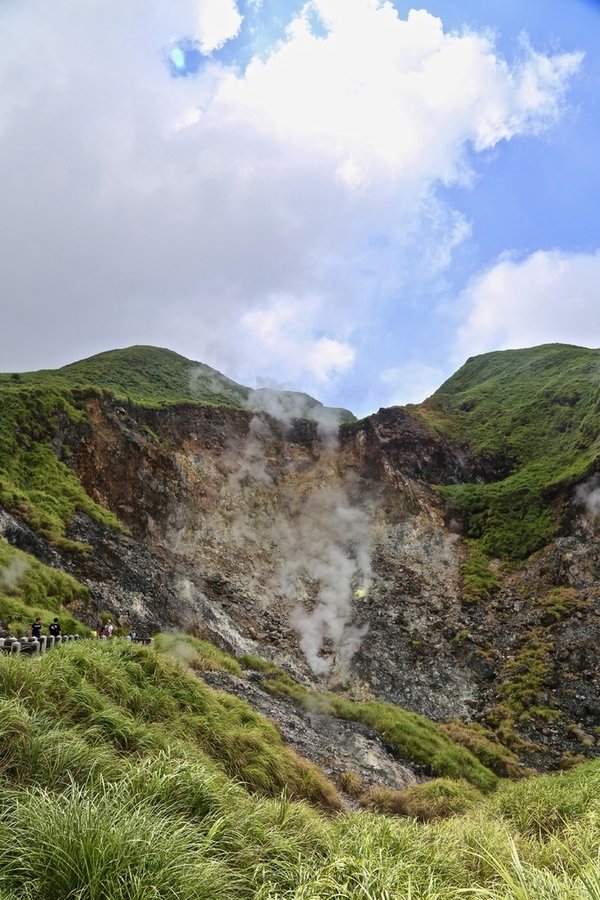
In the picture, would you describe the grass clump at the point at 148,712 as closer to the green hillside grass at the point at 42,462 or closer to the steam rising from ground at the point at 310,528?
the green hillside grass at the point at 42,462

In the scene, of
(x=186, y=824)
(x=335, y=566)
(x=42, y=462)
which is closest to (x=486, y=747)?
(x=335, y=566)

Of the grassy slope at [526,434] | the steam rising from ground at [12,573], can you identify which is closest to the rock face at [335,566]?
the grassy slope at [526,434]

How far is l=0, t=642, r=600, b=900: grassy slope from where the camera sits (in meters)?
3.70

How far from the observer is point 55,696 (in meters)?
7.38

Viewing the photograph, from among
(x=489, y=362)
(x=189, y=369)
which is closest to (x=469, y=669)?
(x=189, y=369)

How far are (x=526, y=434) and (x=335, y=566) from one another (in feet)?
69.5

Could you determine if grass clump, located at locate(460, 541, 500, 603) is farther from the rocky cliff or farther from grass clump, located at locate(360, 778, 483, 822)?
grass clump, located at locate(360, 778, 483, 822)

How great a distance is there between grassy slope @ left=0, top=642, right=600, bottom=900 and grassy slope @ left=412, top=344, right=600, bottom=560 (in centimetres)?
2594

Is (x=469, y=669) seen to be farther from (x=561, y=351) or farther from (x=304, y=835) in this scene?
(x=561, y=351)

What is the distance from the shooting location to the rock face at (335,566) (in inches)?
888

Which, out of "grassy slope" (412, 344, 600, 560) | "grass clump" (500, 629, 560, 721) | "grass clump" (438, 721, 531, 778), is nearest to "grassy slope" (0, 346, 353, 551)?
"grass clump" (438, 721, 531, 778)

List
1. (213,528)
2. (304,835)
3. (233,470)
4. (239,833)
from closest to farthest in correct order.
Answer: (239,833)
(304,835)
(213,528)
(233,470)

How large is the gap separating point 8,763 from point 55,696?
212 centimetres

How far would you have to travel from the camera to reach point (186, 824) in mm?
4836
